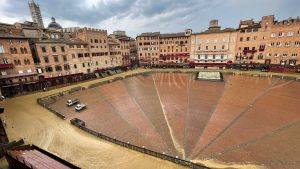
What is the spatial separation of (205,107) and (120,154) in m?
20.2

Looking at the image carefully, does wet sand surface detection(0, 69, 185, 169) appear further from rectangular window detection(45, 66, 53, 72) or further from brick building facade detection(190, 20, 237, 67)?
brick building facade detection(190, 20, 237, 67)

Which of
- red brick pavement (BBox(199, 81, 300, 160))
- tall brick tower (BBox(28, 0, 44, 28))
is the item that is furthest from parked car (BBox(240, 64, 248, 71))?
tall brick tower (BBox(28, 0, 44, 28))

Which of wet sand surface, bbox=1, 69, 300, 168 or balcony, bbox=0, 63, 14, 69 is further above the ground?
balcony, bbox=0, 63, 14, 69

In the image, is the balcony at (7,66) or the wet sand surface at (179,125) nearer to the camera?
the wet sand surface at (179,125)

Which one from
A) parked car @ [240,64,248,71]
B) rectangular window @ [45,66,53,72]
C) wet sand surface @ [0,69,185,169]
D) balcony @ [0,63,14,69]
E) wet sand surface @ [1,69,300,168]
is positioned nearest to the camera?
wet sand surface @ [0,69,185,169]

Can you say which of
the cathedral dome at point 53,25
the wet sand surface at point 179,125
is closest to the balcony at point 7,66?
the wet sand surface at point 179,125

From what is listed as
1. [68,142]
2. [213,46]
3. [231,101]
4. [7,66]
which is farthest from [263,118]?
[7,66]

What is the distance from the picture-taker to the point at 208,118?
82.9 ft

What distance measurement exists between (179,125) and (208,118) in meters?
5.89

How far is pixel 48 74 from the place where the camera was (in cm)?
4350

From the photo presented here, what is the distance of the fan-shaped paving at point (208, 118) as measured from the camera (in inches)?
691

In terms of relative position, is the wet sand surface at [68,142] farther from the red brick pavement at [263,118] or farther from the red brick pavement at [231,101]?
the red brick pavement at [263,118]

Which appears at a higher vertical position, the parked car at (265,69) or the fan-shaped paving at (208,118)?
the parked car at (265,69)

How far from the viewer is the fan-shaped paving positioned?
691 inches
